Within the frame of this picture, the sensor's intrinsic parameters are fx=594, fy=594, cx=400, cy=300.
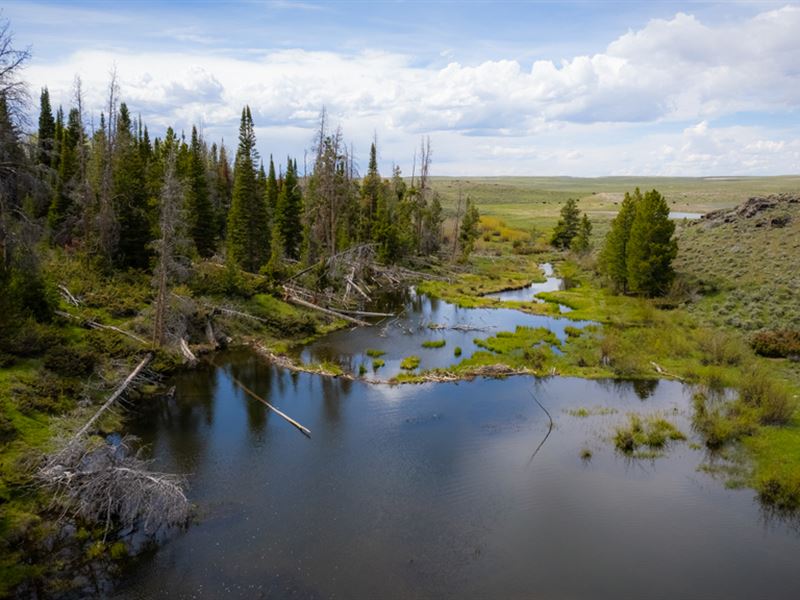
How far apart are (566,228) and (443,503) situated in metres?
78.5

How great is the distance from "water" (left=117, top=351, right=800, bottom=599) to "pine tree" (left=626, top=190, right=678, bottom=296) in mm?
24414

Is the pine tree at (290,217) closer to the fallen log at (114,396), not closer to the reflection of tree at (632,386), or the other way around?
the fallen log at (114,396)

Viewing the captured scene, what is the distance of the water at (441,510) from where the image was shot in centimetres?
1577

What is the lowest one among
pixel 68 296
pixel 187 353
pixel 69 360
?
pixel 187 353

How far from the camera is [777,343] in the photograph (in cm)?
3316

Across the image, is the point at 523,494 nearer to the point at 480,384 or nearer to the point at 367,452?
the point at 367,452

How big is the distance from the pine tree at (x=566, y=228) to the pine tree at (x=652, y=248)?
39.2 m

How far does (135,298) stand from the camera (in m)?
36.4

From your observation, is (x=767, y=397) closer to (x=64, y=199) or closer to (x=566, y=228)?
(x=64, y=199)

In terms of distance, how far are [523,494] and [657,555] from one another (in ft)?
14.8

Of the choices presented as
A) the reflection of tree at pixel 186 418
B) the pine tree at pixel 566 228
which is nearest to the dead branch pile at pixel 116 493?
the reflection of tree at pixel 186 418

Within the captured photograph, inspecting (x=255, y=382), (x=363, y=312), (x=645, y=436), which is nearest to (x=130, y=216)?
(x=255, y=382)

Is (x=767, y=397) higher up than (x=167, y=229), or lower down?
lower down

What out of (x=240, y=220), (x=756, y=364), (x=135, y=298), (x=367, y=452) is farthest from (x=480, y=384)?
(x=240, y=220)
